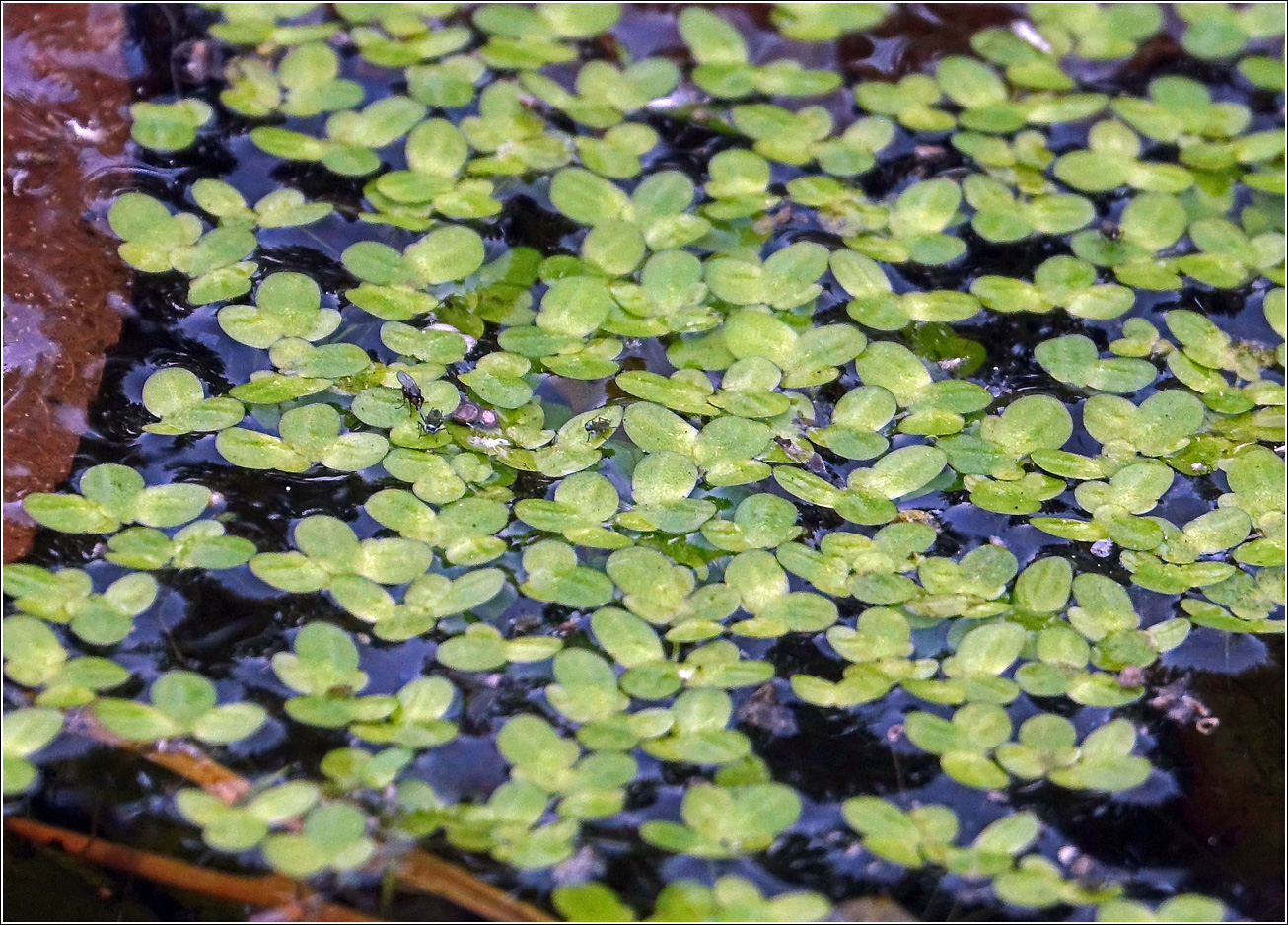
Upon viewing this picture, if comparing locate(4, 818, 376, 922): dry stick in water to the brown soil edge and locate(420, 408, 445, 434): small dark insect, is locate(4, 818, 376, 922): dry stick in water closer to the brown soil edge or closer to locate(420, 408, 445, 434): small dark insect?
the brown soil edge

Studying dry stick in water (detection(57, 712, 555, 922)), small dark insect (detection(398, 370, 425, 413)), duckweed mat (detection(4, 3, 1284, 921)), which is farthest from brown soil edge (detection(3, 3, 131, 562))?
small dark insect (detection(398, 370, 425, 413))

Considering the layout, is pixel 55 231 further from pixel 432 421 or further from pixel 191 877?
pixel 191 877

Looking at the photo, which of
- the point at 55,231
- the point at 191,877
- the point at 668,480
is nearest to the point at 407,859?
the point at 191,877

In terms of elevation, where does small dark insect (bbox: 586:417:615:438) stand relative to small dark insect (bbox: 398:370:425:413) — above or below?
below

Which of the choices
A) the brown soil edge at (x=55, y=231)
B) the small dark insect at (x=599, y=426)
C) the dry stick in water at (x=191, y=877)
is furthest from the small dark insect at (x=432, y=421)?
the dry stick in water at (x=191, y=877)

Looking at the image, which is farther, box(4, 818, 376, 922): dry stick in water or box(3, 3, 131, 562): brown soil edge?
box(3, 3, 131, 562): brown soil edge

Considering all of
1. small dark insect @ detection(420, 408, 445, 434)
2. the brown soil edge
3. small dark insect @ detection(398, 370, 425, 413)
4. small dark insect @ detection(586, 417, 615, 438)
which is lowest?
small dark insect @ detection(586, 417, 615, 438)

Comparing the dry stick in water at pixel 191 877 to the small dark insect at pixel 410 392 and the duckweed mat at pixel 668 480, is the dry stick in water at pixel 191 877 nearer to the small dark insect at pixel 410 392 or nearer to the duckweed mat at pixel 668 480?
the duckweed mat at pixel 668 480
